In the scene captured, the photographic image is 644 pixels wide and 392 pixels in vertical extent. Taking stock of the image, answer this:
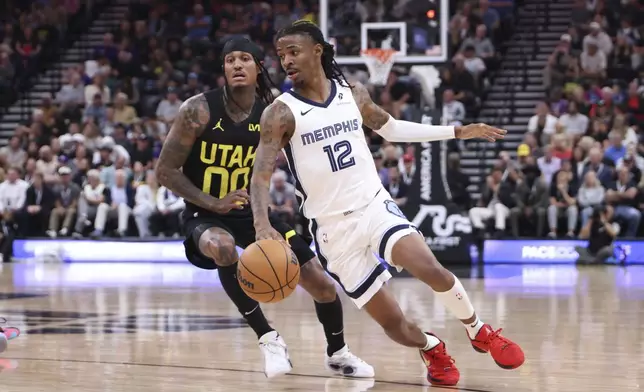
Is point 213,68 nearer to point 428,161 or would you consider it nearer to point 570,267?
point 428,161

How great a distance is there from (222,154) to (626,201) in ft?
31.9

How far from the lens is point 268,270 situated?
5172 mm

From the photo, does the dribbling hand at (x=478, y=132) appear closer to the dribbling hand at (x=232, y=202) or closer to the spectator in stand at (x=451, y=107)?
the dribbling hand at (x=232, y=202)

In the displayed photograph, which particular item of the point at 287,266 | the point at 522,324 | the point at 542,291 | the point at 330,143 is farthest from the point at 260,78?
the point at 542,291

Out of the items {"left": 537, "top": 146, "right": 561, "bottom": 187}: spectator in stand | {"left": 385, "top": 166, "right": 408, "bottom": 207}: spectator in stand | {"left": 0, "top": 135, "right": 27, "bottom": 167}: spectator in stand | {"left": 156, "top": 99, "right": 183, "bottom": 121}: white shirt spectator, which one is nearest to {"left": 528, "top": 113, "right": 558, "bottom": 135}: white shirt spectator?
{"left": 537, "top": 146, "right": 561, "bottom": 187}: spectator in stand

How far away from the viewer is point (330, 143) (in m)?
5.57

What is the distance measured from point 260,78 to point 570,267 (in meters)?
8.53

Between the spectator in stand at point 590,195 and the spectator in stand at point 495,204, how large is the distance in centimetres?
97

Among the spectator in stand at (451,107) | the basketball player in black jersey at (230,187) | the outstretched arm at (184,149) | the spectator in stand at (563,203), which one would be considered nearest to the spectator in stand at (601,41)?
the spectator in stand at (451,107)

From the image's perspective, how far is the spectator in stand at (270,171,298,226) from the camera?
15297 millimetres

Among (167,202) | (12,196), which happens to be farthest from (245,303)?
(12,196)

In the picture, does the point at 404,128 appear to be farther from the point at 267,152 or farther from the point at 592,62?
the point at 592,62

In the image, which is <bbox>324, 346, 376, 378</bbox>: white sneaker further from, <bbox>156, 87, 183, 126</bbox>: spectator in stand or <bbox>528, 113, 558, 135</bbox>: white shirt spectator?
<bbox>156, 87, 183, 126</bbox>: spectator in stand

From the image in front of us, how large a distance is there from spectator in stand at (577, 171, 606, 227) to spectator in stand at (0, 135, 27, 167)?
358 inches
